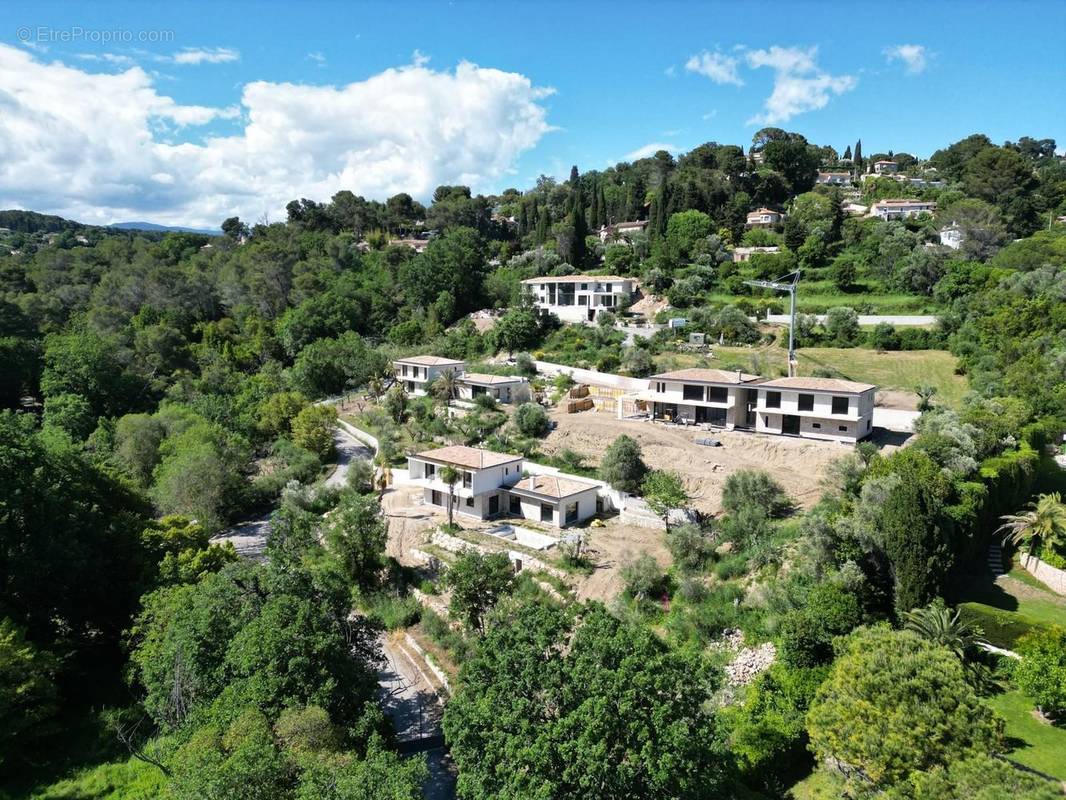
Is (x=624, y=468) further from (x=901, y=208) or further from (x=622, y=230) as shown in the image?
(x=901, y=208)

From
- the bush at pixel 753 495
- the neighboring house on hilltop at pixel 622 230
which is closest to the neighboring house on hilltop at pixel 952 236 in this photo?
the neighboring house on hilltop at pixel 622 230

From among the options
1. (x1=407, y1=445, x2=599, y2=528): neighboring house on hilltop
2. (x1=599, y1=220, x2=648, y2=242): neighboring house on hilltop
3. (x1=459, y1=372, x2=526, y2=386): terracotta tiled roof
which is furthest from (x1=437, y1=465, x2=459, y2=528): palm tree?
(x1=599, y1=220, x2=648, y2=242): neighboring house on hilltop

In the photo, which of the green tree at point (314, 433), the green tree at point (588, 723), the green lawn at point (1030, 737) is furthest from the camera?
the green tree at point (314, 433)

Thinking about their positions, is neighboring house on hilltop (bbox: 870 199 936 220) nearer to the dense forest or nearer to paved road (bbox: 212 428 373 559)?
the dense forest

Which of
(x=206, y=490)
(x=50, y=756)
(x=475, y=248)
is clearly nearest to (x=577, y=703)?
(x=50, y=756)

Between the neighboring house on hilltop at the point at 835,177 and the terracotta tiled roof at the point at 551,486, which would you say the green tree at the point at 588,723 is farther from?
the neighboring house on hilltop at the point at 835,177

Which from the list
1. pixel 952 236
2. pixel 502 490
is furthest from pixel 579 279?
pixel 952 236

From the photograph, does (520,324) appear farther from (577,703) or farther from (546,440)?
(577,703)
